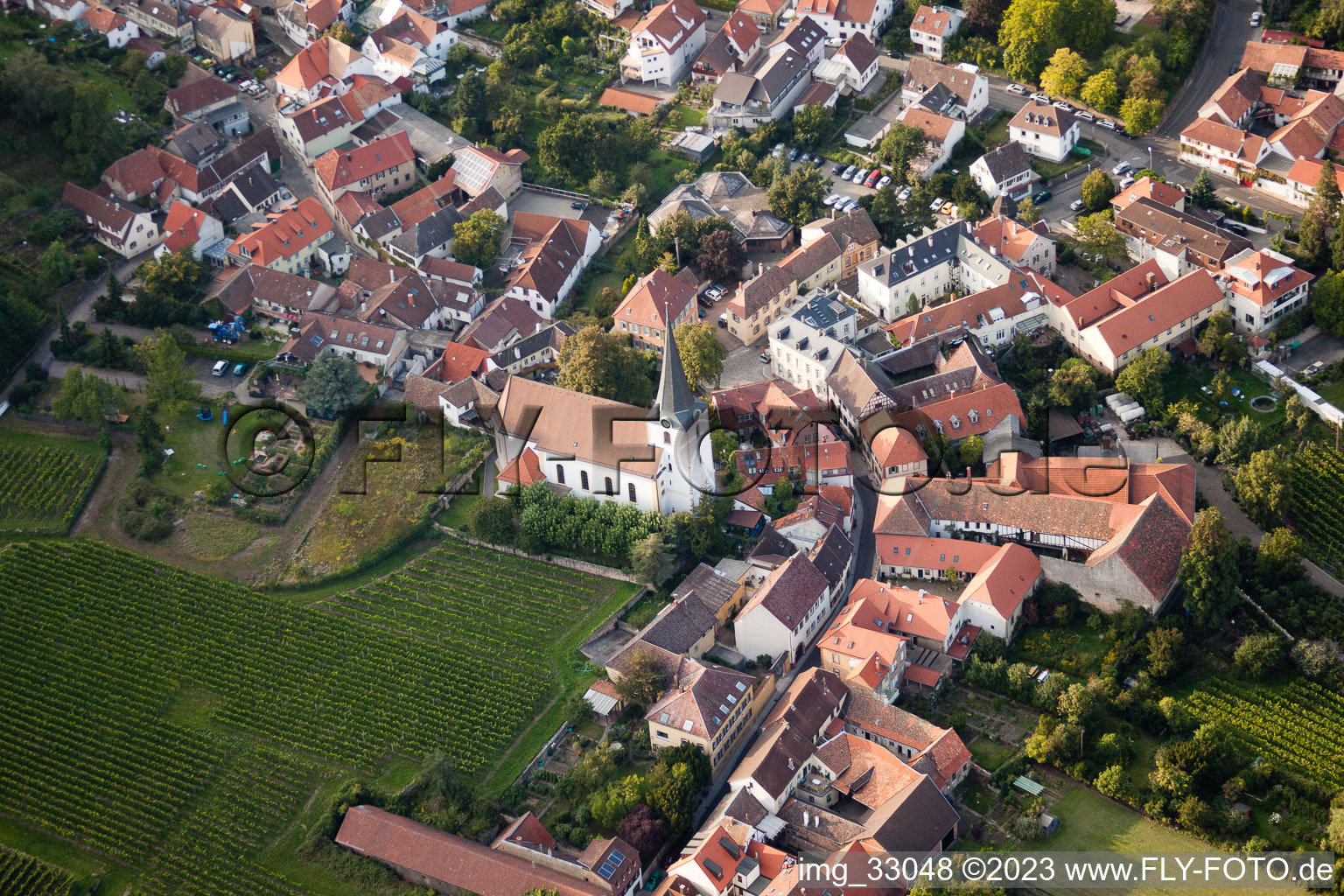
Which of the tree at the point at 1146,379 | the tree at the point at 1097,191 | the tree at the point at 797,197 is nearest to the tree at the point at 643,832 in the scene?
the tree at the point at 1146,379

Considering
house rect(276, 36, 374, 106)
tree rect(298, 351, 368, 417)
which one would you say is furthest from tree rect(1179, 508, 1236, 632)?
house rect(276, 36, 374, 106)

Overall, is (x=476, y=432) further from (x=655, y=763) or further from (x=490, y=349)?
(x=655, y=763)

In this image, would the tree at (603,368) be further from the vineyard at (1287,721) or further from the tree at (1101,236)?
the vineyard at (1287,721)

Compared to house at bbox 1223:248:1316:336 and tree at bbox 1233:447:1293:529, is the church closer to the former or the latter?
tree at bbox 1233:447:1293:529

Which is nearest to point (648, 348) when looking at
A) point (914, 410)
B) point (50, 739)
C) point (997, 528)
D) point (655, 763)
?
point (914, 410)

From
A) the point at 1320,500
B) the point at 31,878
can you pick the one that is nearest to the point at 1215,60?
the point at 1320,500

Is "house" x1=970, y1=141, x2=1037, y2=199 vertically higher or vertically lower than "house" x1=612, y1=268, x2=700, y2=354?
higher

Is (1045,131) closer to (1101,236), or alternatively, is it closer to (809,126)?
(1101,236)
